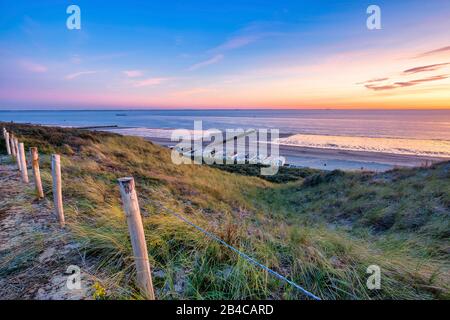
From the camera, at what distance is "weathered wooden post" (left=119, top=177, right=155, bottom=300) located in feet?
6.96

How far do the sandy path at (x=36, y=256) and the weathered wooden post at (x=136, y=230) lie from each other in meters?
0.74

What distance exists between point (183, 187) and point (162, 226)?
23.0ft

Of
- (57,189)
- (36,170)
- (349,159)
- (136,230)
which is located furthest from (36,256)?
(349,159)

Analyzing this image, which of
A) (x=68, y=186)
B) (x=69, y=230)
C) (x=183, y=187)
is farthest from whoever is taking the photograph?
(x=183, y=187)

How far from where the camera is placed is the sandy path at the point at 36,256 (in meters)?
2.69

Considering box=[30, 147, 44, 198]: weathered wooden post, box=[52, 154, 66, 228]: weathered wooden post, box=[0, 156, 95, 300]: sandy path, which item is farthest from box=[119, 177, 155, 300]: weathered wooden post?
box=[30, 147, 44, 198]: weathered wooden post

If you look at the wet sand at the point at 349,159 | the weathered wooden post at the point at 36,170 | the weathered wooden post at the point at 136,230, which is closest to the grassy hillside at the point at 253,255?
the weathered wooden post at the point at 136,230

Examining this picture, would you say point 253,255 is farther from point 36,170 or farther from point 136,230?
point 36,170

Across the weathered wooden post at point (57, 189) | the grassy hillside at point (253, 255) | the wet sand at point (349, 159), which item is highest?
the weathered wooden post at point (57, 189)

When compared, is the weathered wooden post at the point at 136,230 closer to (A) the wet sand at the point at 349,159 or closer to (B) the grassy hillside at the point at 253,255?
(B) the grassy hillside at the point at 253,255

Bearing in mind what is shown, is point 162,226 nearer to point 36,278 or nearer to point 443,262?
point 36,278

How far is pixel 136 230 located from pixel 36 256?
7.64ft
